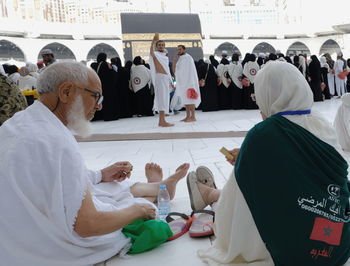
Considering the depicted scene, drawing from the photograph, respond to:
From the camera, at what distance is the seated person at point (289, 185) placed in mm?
1349

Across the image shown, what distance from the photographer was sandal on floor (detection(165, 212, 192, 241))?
77.0 inches

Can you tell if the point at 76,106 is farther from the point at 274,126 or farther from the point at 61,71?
the point at 274,126

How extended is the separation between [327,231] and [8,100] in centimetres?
203

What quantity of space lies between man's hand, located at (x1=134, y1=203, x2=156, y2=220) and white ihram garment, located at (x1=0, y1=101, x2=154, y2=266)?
280 mm

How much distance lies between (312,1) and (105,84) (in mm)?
31837

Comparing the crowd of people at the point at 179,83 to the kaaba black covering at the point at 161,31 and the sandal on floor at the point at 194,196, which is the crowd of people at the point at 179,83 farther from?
the kaaba black covering at the point at 161,31

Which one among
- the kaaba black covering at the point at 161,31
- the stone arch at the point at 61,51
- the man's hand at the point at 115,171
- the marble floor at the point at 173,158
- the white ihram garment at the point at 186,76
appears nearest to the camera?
the marble floor at the point at 173,158

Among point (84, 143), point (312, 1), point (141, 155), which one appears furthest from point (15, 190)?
point (312, 1)

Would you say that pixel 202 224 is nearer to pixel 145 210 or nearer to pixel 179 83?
pixel 145 210

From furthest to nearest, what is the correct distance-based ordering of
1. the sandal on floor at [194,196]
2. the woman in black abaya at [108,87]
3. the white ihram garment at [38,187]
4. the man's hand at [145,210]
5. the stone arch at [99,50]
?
the stone arch at [99,50] < the woman in black abaya at [108,87] < the sandal on floor at [194,196] < the man's hand at [145,210] < the white ihram garment at [38,187]

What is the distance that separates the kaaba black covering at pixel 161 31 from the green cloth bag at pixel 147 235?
53.1ft

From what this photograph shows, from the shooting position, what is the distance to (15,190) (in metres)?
1.26

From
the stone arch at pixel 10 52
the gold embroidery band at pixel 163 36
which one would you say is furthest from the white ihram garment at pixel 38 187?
the stone arch at pixel 10 52

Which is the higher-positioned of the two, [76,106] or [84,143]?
[76,106]
